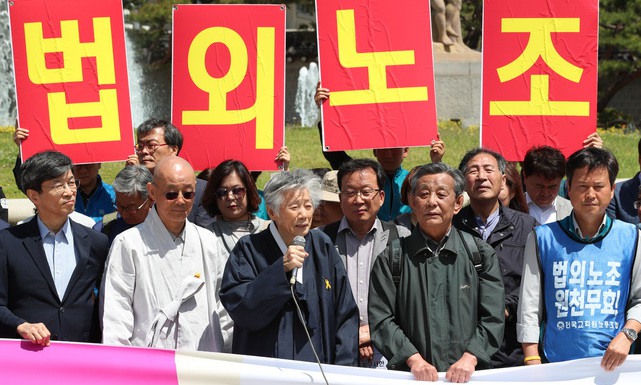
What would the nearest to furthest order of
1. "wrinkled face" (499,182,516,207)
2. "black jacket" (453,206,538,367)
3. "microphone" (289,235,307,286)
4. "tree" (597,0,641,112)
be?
"microphone" (289,235,307,286), "black jacket" (453,206,538,367), "wrinkled face" (499,182,516,207), "tree" (597,0,641,112)

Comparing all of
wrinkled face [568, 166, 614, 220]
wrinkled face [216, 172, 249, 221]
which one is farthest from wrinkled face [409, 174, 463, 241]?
wrinkled face [216, 172, 249, 221]

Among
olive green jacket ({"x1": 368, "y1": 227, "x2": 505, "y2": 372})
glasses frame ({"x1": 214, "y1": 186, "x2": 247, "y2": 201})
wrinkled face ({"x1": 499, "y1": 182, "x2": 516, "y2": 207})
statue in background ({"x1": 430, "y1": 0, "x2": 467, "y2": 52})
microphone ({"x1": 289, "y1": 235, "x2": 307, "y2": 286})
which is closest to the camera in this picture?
microphone ({"x1": 289, "y1": 235, "x2": 307, "y2": 286})

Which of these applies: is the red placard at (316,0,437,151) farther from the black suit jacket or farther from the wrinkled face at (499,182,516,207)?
the black suit jacket

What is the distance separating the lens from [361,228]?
17.4 ft

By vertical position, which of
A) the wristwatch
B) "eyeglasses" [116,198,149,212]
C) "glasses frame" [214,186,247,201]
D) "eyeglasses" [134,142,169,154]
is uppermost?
"eyeglasses" [134,142,169,154]

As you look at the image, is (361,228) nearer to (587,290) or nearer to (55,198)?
(587,290)

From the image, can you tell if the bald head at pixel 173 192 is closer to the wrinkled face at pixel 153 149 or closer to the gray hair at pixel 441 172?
the gray hair at pixel 441 172

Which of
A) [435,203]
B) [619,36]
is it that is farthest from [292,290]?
[619,36]

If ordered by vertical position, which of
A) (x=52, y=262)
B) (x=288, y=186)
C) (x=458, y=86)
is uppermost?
(x=458, y=86)

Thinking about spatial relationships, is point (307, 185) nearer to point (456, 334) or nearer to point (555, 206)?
point (456, 334)

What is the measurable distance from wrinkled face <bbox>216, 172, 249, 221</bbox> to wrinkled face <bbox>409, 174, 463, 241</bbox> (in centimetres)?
129

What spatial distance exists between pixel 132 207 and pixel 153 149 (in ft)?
2.56

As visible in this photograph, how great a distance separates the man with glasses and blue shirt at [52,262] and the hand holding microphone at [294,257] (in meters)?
1.04

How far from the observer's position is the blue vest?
441 cm
